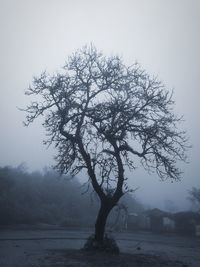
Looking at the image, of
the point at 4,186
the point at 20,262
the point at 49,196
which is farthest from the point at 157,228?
the point at 20,262

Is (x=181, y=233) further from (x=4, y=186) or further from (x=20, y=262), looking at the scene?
(x=20, y=262)

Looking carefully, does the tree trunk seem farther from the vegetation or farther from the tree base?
the vegetation

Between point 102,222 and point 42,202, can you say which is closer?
point 102,222

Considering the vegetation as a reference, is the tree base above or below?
below

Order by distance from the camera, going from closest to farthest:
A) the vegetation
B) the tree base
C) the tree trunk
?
the tree base
the tree trunk
the vegetation

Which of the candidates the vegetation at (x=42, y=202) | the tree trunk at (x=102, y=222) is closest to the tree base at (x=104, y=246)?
the tree trunk at (x=102, y=222)

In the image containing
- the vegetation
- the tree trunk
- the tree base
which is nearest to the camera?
the tree base

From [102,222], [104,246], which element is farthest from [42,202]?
[104,246]

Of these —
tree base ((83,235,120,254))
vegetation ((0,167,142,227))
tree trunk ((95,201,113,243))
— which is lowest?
tree base ((83,235,120,254))

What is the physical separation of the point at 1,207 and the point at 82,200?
2057 centimetres

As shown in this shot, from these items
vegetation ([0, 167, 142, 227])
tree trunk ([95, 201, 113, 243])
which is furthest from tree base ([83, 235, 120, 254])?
vegetation ([0, 167, 142, 227])

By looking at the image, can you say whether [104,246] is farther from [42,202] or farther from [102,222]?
→ [42,202]

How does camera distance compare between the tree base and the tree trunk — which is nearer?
the tree base

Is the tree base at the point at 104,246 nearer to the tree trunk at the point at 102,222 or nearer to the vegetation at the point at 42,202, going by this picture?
the tree trunk at the point at 102,222
